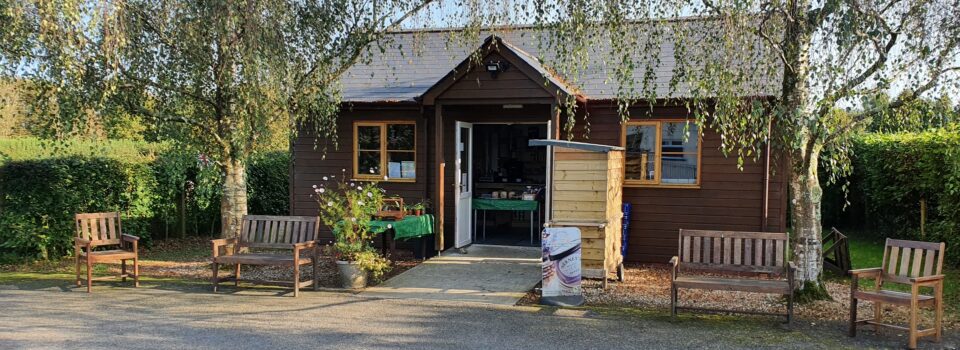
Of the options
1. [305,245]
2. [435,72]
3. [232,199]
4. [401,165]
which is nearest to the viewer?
[305,245]

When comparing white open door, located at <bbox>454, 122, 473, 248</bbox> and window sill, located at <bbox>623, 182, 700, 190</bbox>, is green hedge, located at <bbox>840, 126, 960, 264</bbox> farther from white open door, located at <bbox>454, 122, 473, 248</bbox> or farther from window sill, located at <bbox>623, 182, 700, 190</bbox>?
white open door, located at <bbox>454, 122, 473, 248</bbox>

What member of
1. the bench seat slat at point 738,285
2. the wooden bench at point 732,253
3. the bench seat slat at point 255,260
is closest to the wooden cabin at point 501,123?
the wooden bench at point 732,253

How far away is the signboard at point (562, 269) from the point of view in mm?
6953

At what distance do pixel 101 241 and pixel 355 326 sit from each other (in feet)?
13.6

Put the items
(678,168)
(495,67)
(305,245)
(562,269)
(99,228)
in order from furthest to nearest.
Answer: (678,168) → (495,67) → (99,228) → (305,245) → (562,269)

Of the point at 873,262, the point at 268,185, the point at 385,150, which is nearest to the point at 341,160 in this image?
the point at 385,150

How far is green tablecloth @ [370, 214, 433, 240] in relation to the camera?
8961 millimetres

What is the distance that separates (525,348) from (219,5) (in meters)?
4.82

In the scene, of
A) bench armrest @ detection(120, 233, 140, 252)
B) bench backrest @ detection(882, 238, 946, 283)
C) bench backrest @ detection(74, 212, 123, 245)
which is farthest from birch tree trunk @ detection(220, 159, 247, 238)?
bench backrest @ detection(882, 238, 946, 283)

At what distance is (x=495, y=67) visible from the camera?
914cm

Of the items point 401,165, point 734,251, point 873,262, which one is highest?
point 401,165

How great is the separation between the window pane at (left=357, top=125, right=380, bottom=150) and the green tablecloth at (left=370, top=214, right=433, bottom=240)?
5.76 ft

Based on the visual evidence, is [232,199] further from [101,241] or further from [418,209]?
[418,209]

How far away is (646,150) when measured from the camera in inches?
392
